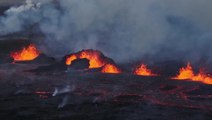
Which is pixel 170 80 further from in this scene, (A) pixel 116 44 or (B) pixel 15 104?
(A) pixel 116 44

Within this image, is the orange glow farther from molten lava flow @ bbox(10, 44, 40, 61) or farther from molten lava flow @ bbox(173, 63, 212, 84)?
molten lava flow @ bbox(173, 63, 212, 84)

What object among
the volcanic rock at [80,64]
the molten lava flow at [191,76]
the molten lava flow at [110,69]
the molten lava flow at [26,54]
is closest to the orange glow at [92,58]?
the molten lava flow at [110,69]

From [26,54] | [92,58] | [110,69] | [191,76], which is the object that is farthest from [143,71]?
[26,54]

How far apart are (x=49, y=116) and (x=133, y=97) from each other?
8973 millimetres

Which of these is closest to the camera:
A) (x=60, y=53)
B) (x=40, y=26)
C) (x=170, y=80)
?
(x=170, y=80)

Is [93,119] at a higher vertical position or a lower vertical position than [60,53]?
lower

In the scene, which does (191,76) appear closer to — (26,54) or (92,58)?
(92,58)

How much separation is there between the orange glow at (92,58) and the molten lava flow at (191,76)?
10095mm

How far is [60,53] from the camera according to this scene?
63875 mm

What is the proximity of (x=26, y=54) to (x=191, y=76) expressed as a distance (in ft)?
91.7

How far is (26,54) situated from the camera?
6197 centimetres

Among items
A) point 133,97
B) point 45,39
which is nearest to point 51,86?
point 133,97

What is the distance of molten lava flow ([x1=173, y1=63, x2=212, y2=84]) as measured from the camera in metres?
43.1

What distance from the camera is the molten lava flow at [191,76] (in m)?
43.1
